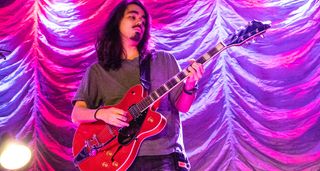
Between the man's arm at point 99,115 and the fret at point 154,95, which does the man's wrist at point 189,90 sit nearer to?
the fret at point 154,95

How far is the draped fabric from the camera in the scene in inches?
171

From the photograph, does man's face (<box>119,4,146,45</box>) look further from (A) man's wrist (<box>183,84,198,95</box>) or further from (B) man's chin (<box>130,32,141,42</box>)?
(A) man's wrist (<box>183,84,198,95</box>)

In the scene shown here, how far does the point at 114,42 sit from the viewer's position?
324 centimetres

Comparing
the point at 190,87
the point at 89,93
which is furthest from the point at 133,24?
the point at 190,87

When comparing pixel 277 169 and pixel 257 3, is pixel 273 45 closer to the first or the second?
pixel 257 3

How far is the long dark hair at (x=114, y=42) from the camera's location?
3057mm

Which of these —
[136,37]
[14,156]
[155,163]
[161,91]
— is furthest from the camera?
[14,156]

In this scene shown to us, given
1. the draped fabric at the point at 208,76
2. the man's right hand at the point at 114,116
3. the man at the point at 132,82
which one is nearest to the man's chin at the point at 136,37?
the man at the point at 132,82

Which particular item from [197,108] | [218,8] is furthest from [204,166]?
[218,8]

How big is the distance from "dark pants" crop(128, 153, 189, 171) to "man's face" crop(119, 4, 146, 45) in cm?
100

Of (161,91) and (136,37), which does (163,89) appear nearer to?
(161,91)

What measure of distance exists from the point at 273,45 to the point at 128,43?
2.03 meters

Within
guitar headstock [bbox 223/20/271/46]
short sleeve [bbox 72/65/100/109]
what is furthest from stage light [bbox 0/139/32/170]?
guitar headstock [bbox 223/20/271/46]

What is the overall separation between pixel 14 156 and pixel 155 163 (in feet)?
8.31
